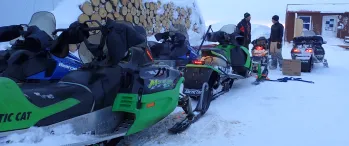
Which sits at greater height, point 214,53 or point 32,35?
point 32,35

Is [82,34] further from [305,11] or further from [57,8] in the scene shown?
[305,11]

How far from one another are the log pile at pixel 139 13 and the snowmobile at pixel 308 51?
373 cm

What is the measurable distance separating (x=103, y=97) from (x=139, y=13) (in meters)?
7.72

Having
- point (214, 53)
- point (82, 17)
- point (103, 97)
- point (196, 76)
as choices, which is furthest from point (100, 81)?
point (82, 17)

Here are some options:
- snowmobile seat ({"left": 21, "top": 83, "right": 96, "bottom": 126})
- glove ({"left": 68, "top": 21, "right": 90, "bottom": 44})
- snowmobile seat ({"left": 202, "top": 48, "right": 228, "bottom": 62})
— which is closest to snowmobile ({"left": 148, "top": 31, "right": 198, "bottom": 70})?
snowmobile seat ({"left": 202, "top": 48, "right": 228, "bottom": 62})

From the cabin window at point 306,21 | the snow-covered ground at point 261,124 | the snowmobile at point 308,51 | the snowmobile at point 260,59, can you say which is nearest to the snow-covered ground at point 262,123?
the snow-covered ground at point 261,124

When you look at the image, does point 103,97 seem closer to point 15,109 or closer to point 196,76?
point 15,109

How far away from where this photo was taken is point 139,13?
34.2 ft

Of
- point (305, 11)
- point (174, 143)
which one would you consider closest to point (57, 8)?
point (174, 143)

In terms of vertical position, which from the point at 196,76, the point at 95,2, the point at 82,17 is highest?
the point at 95,2

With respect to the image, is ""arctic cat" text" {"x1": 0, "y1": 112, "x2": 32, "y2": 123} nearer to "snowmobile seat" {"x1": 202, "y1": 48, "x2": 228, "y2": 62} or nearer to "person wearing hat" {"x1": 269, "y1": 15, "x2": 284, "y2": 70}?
"snowmobile seat" {"x1": 202, "y1": 48, "x2": 228, "y2": 62}

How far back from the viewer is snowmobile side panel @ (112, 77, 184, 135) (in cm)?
312

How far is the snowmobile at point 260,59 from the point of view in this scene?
7434 millimetres

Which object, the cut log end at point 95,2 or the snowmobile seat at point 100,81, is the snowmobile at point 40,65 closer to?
the snowmobile seat at point 100,81
